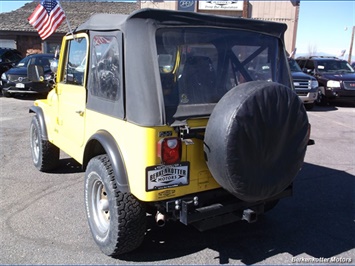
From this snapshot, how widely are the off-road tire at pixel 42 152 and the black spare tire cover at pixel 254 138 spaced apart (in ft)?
10.0

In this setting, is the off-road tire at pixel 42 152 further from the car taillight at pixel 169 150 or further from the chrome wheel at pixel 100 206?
the car taillight at pixel 169 150

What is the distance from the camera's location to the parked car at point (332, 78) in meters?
12.6

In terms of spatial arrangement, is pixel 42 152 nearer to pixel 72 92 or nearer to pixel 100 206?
pixel 72 92

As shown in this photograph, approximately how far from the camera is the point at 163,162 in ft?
8.46

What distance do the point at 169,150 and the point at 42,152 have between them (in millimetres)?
3014

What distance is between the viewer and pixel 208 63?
305 cm

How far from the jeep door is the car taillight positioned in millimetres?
1347

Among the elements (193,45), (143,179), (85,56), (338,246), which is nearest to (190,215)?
(143,179)

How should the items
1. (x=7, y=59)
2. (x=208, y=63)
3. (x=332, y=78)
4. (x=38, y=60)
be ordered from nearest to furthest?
(x=208, y=63)
(x=332, y=78)
(x=38, y=60)
(x=7, y=59)

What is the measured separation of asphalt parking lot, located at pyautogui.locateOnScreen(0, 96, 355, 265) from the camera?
10.2 ft

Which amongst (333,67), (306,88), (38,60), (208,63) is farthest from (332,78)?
(208,63)

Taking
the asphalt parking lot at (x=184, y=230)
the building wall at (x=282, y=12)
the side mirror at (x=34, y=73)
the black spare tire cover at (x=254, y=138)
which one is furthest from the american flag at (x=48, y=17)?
the building wall at (x=282, y=12)

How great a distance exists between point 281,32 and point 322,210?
85.3 inches

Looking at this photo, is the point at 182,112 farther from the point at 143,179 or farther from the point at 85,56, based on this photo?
the point at 85,56
